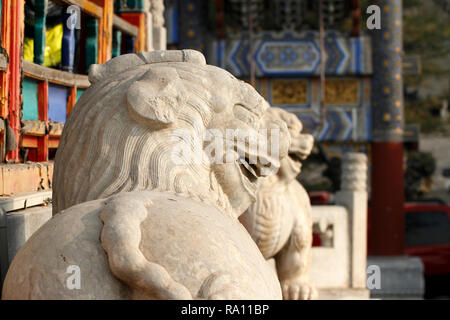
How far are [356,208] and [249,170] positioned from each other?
3.99 metres

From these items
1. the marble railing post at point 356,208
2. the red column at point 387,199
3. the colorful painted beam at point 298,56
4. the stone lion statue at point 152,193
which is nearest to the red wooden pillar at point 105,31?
the stone lion statue at point 152,193

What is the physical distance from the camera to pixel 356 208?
6266 millimetres

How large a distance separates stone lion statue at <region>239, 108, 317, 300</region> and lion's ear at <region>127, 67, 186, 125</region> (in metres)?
1.57

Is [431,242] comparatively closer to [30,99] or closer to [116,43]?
[116,43]

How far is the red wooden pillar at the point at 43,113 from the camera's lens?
3.68 m

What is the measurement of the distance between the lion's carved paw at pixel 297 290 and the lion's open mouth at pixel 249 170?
2128 mm

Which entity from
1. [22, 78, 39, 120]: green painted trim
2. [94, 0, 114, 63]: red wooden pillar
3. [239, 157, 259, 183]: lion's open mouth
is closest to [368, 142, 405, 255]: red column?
[94, 0, 114, 63]: red wooden pillar

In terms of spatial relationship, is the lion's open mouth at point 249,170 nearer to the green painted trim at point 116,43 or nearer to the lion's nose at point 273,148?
the lion's nose at point 273,148

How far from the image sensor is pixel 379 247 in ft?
30.6

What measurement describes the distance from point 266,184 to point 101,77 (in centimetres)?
173

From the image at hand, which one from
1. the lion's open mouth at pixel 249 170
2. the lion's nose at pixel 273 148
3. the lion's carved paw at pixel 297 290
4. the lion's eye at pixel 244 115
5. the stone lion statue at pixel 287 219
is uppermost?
the lion's eye at pixel 244 115

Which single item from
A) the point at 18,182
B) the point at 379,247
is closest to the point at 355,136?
the point at 379,247

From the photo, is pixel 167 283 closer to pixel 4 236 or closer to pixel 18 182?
pixel 4 236

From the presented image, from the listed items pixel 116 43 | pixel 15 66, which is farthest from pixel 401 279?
pixel 15 66
